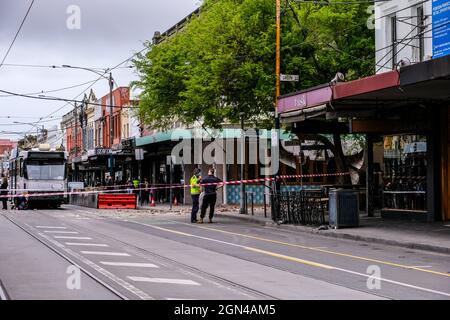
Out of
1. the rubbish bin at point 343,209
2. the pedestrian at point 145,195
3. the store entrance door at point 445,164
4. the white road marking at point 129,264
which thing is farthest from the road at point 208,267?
the pedestrian at point 145,195

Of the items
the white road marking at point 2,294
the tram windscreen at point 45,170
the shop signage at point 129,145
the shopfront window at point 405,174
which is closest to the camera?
the white road marking at point 2,294

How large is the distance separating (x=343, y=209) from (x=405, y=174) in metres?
3.85

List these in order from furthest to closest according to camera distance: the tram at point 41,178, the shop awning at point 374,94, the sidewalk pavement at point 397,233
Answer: the tram at point 41,178, the shop awning at point 374,94, the sidewalk pavement at point 397,233

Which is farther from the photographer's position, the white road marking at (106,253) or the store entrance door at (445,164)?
the store entrance door at (445,164)

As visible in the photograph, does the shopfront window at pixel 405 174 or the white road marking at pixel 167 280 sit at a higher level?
the shopfront window at pixel 405 174

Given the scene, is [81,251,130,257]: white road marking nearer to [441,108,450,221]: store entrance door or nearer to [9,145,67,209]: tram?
[441,108,450,221]: store entrance door

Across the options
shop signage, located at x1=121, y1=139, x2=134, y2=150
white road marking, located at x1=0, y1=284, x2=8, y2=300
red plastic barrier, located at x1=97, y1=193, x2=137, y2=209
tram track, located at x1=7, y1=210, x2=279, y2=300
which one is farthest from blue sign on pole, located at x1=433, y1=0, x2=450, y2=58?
shop signage, located at x1=121, y1=139, x2=134, y2=150

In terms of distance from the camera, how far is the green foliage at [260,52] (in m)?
27.2

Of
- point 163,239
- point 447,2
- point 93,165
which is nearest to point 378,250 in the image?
point 163,239

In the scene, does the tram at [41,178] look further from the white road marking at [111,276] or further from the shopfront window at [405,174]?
the white road marking at [111,276]

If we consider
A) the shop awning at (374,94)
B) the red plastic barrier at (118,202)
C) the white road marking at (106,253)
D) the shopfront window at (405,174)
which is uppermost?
the shop awning at (374,94)

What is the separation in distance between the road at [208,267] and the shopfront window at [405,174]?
15.0ft

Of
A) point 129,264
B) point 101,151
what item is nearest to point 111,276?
point 129,264

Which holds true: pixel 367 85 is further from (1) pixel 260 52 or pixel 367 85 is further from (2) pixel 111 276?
(2) pixel 111 276
